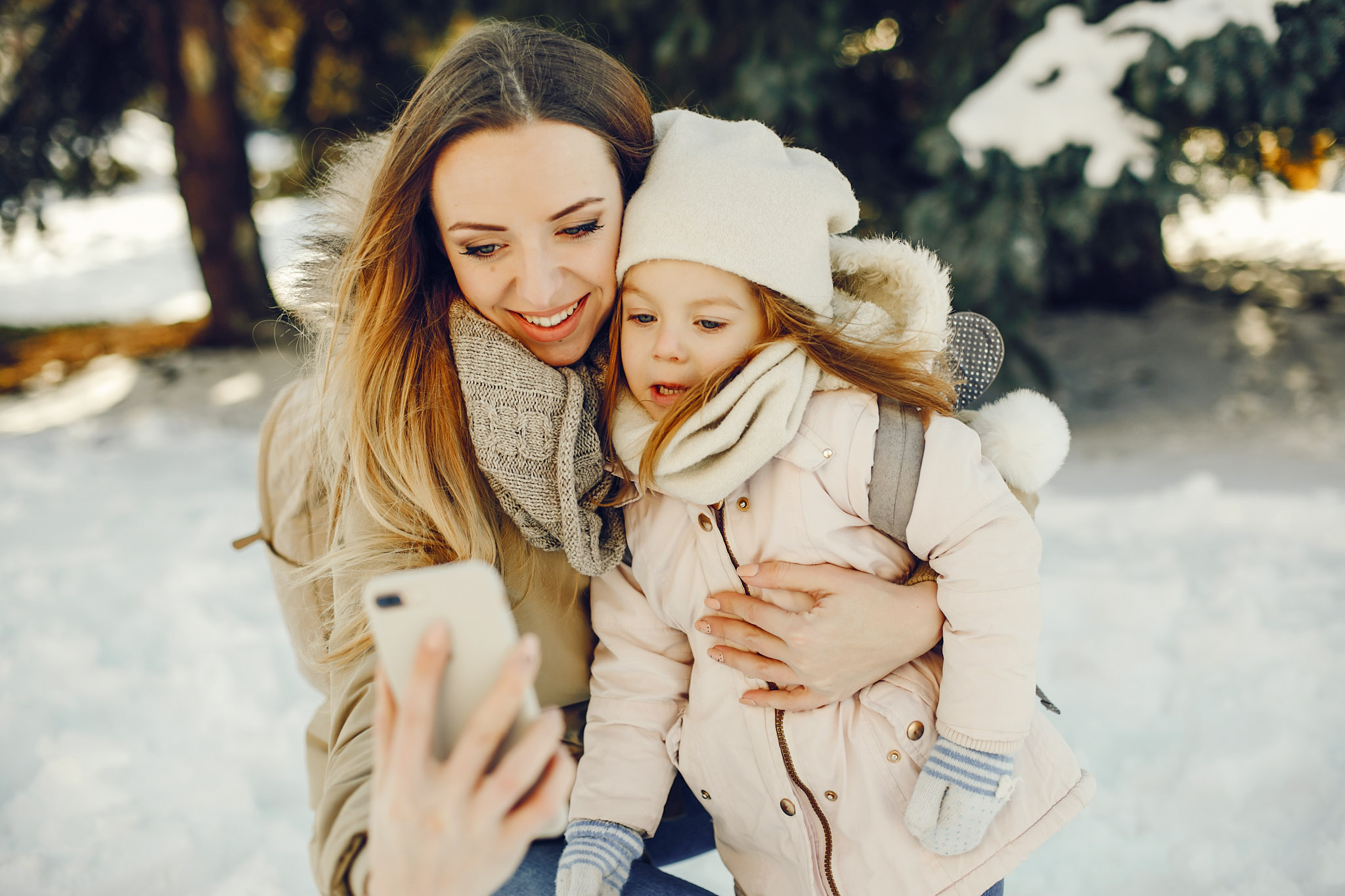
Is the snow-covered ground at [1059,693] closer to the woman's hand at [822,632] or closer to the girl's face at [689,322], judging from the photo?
the woman's hand at [822,632]

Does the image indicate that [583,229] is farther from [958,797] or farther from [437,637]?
[958,797]

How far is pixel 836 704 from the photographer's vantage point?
146cm

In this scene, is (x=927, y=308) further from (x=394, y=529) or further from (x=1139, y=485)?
(x=1139, y=485)

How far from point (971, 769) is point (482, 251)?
1.15 m

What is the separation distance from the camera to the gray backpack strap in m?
1.41

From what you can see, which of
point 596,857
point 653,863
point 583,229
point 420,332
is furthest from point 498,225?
point 653,863

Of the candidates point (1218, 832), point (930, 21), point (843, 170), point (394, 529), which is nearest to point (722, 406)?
point (394, 529)

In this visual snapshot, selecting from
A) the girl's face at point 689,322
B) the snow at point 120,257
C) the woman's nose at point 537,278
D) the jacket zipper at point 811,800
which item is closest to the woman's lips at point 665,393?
the girl's face at point 689,322

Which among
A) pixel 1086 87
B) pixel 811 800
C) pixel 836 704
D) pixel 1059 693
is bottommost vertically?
pixel 1059 693

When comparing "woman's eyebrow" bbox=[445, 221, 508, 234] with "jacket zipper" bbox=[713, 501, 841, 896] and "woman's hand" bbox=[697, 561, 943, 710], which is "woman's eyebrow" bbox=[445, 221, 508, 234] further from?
"jacket zipper" bbox=[713, 501, 841, 896]

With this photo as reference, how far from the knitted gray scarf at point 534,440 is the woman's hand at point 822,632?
10.7 inches

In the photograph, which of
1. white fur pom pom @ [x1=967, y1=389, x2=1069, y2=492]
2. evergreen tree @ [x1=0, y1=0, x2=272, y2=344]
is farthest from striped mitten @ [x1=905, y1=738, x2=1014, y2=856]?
evergreen tree @ [x1=0, y1=0, x2=272, y2=344]

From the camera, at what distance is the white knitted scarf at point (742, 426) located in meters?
1.42

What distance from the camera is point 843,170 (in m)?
4.58
